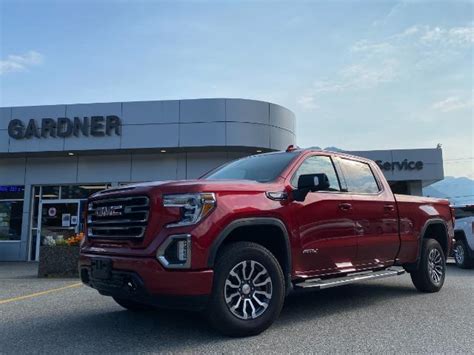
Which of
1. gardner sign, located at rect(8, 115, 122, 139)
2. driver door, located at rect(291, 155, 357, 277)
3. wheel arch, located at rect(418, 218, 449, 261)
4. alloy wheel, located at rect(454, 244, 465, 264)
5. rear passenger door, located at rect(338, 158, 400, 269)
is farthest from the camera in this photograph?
gardner sign, located at rect(8, 115, 122, 139)

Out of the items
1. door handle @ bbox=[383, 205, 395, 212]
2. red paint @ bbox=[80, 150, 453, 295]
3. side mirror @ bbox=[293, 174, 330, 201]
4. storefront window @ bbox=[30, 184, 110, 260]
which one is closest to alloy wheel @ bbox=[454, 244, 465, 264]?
red paint @ bbox=[80, 150, 453, 295]

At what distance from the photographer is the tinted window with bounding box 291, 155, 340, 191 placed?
585 cm

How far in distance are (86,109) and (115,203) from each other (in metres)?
13.4

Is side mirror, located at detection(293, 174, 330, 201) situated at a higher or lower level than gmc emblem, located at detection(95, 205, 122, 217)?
higher

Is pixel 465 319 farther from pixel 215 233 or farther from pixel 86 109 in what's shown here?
pixel 86 109

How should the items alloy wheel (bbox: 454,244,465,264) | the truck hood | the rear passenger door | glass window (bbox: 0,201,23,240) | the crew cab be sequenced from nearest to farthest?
the truck hood
the rear passenger door
the crew cab
alloy wheel (bbox: 454,244,465,264)
glass window (bbox: 0,201,23,240)

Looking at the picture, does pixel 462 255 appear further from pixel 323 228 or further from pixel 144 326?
pixel 144 326

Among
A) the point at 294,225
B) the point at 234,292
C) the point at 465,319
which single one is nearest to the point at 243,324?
the point at 234,292

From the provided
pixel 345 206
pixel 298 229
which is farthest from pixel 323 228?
pixel 345 206

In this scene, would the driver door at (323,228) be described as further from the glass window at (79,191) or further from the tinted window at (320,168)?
the glass window at (79,191)

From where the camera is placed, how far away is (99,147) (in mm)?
17328

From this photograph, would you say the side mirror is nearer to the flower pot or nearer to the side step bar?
the side step bar

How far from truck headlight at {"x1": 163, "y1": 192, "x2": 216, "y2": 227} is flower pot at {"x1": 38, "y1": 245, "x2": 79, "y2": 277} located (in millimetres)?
7661

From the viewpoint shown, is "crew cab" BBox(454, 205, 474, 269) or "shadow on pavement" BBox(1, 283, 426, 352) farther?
"crew cab" BBox(454, 205, 474, 269)
